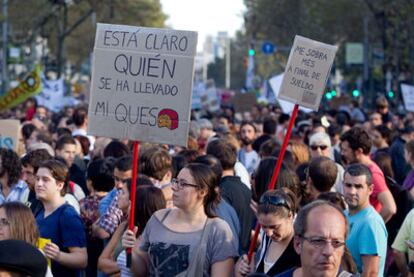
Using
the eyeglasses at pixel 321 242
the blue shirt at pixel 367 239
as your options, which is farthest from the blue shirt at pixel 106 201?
the eyeglasses at pixel 321 242

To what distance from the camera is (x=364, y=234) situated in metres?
6.95

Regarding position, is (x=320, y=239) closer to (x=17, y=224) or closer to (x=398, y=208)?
(x=17, y=224)

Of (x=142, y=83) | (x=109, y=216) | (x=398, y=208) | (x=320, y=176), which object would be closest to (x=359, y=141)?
(x=398, y=208)

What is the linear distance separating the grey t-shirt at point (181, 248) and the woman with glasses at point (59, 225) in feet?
3.37

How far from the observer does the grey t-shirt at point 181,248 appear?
643cm

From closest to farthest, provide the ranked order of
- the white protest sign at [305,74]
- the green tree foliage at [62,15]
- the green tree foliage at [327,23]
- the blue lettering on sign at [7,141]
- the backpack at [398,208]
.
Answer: the white protest sign at [305,74]
the backpack at [398,208]
the blue lettering on sign at [7,141]
the green tree foliage at [62,15]
the green tree foliage at [327,23]

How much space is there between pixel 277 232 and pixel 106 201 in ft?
8.56

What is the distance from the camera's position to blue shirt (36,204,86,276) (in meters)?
7.48

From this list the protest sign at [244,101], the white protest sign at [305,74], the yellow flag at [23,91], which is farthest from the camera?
the protest sign at [244,101]

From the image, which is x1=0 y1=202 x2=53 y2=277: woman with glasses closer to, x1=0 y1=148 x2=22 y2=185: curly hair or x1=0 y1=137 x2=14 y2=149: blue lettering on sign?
x1=0 y1=148 x2=22 y2=185: curly hair

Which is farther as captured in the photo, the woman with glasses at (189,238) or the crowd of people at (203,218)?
the woman with glasses at (189,238)

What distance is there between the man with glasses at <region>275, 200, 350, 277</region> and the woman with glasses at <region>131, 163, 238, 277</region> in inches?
58.5

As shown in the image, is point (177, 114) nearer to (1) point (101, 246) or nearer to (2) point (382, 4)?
(1) point (101, 246)

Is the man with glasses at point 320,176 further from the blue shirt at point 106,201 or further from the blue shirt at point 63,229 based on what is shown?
the blue shirt at point 63,229
